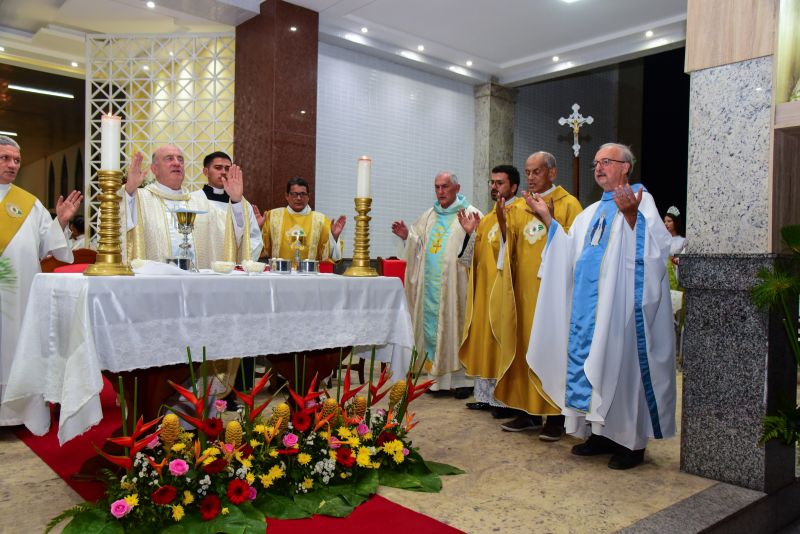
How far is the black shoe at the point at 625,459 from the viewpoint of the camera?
3705mm

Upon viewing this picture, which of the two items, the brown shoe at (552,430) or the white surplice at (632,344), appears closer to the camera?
the white surplice at (632,344)

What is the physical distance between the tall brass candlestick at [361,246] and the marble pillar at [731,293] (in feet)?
5.82

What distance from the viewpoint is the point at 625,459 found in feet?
12.2

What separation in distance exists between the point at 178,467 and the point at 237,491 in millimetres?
296

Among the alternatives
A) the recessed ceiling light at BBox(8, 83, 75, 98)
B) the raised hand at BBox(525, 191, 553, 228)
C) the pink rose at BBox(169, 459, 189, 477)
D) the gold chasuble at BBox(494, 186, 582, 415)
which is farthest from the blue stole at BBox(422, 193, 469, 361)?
the recessed ceiling light at BBox(8, 83, 75, 98)

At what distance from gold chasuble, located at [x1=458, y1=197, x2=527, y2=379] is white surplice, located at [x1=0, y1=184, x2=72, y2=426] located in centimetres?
299

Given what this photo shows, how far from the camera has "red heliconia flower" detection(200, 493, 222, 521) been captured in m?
2.56

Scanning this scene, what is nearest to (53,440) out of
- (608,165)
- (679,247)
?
(608,165)

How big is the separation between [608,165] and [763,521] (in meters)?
2.04

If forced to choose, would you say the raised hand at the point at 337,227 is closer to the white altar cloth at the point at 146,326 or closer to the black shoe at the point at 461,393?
the black shoe at the point at 461,393

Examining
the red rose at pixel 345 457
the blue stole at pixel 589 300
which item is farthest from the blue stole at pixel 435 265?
the red rose at pixel 345 457

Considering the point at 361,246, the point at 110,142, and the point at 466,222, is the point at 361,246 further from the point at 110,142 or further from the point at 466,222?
the point at 110,142

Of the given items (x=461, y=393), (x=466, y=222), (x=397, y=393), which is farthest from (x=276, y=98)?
(x=397, y=393)

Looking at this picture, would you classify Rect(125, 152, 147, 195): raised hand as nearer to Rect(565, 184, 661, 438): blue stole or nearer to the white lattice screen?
Rect(565, 184, 661, 438): blue stole
